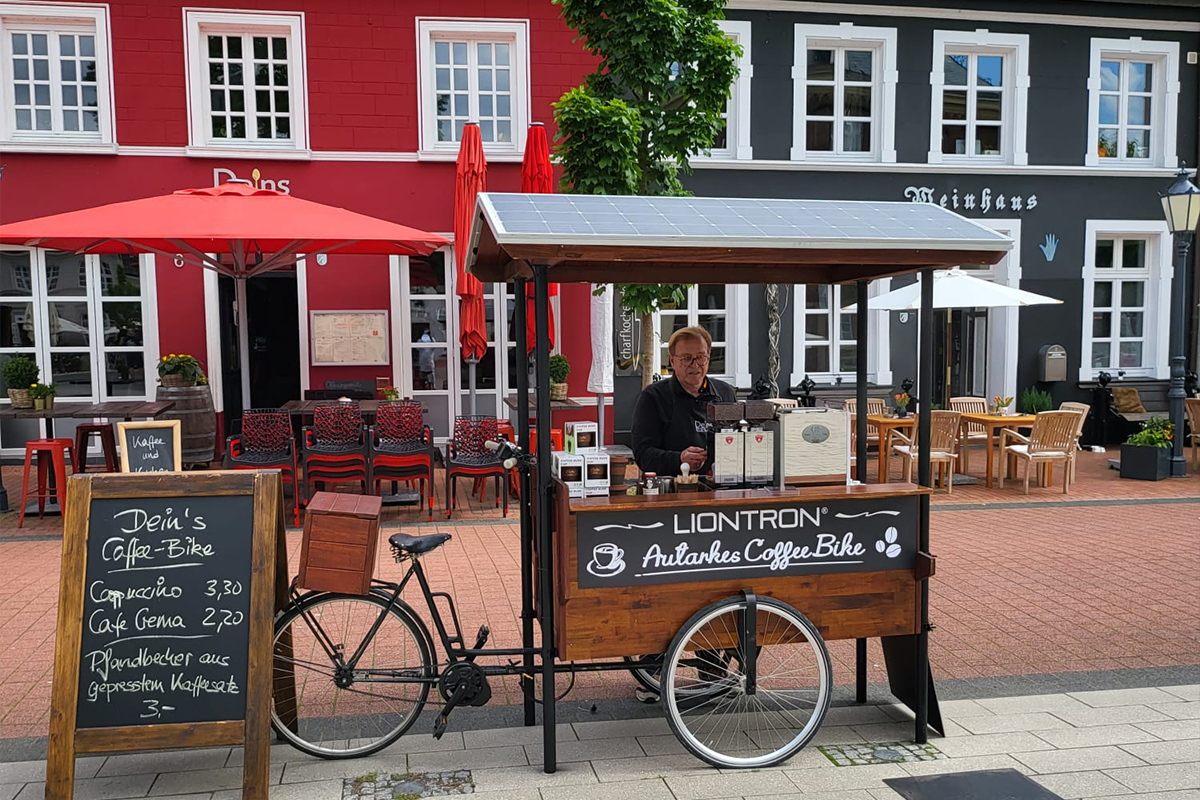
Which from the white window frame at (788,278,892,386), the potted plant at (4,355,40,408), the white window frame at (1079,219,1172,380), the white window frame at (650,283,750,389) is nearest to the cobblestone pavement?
the potted plant at (4,355,40,408)

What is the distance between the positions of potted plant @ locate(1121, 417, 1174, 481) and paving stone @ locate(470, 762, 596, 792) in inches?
391

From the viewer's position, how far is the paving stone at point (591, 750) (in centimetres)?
386

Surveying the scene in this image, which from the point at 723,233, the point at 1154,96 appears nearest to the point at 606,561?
the point at 723,233

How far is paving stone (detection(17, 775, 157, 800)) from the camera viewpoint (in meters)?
3.52

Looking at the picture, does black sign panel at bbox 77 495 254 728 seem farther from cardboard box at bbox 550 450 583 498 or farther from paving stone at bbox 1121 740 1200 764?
paving stone at bbox 1121 740 1200 764

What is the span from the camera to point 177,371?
9.97 metres

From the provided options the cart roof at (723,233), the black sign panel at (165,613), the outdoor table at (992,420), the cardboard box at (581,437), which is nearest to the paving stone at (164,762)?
the black sign panel at (165,613)

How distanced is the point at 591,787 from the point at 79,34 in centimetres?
1175

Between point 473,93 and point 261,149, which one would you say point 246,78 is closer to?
point 261,149

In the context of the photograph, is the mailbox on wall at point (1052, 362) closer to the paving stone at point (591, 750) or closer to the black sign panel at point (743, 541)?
the black sign panel at point (743, 541)

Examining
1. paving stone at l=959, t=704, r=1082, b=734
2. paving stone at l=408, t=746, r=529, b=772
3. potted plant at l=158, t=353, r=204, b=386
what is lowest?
paving stone at l=959, t=704, r=1082, b=734

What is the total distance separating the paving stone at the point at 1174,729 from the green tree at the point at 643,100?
495 centimetres

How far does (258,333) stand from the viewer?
1227cm

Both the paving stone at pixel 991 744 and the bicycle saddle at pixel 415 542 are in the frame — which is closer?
the bicycle saddle at pixel 415 542
